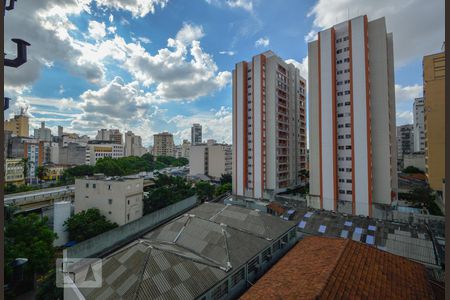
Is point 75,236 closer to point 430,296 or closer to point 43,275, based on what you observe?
point 43,275

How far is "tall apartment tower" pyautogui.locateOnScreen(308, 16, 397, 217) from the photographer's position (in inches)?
745

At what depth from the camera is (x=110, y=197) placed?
19.4 metres

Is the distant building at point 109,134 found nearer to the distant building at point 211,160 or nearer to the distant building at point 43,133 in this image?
the distant building at point 43,133

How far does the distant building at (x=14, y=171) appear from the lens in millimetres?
36188

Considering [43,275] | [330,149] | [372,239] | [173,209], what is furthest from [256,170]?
[43,275]

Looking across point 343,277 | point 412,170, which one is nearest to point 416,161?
point 412,170

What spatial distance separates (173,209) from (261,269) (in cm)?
1036

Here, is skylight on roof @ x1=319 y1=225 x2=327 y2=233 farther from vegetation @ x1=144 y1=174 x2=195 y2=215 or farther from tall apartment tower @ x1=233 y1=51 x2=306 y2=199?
vegetation @ x1=144 y1=174 x2=195 y2=215

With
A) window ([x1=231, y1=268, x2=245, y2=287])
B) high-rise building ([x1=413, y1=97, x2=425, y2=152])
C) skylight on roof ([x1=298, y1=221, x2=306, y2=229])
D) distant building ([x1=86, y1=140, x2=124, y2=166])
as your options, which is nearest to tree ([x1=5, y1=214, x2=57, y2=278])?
window ([x1=231, y1=268, x2=245, y2=287])

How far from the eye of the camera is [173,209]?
18.7m

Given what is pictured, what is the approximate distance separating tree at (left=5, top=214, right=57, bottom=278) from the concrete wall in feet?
9.71

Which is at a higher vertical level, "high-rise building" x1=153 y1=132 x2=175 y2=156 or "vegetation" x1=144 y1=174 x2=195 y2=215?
"high-rise building" x1=153 y1=132 x2=175 y2=156

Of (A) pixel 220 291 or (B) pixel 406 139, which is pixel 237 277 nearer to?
(A) pixel 220 291

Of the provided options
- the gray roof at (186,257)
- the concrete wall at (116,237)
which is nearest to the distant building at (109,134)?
the concrete wall at (116,237)
